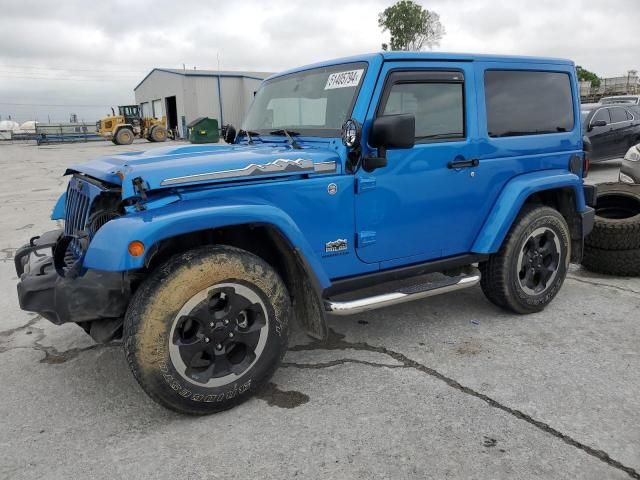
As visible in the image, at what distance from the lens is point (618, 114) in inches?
480

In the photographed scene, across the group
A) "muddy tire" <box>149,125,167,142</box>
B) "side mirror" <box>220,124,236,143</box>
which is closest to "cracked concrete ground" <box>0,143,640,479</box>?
"side mirror" <box>220,124,236,143</box>

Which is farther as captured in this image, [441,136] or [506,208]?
[506,208]

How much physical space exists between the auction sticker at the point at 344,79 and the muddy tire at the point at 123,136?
28192 millimetres

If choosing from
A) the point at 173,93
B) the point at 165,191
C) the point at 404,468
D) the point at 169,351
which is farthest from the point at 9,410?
the point at 173,93

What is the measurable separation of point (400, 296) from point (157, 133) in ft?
97.5

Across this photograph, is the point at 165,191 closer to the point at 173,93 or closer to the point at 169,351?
the point at 169,351

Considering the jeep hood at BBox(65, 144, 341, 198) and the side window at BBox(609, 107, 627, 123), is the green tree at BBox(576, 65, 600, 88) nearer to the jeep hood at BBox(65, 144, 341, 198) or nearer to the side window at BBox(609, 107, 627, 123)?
the side window at BBox(609, 107, 627, 123)

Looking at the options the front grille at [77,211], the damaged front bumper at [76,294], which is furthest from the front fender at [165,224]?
the front grille at [77,211]

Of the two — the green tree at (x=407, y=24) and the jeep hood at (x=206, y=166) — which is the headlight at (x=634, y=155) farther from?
the green tree at (x=407, y=24)

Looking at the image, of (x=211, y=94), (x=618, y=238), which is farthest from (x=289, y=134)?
(x=211, y=94)

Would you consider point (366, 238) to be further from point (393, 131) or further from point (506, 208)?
point (506, 208)

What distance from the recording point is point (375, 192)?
321 centimetres

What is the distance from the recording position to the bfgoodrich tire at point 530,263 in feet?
12.8

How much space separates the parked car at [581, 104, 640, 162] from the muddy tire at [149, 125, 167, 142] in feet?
80.0
